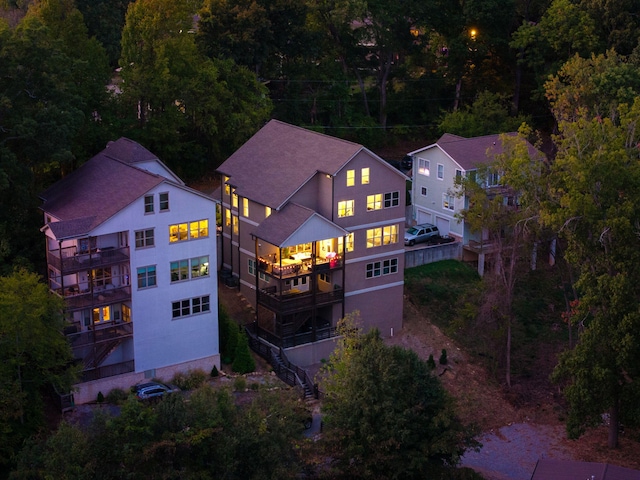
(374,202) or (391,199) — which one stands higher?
(391,199)

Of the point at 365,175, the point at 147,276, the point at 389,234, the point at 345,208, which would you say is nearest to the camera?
the point at 147,276

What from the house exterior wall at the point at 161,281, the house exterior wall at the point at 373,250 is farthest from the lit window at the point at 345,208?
the house exterior wall at the point at 161,281

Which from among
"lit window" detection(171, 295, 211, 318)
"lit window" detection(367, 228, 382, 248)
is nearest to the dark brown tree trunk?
"lit window" detection(367, 228, 382, 248)

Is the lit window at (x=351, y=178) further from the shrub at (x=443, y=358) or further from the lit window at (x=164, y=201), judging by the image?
the lit window at (x=164, y=201)

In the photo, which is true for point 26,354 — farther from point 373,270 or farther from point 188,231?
point 373,270

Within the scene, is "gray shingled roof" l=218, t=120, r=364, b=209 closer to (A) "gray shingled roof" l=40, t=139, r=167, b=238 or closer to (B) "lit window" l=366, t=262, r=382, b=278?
(B) "lit window" l=366, t=262, r=382, b=278

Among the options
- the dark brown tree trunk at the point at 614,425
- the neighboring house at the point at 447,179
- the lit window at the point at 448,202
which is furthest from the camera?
the lit window at the point at 448,202

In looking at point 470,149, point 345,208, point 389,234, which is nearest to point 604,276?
point 389,234
